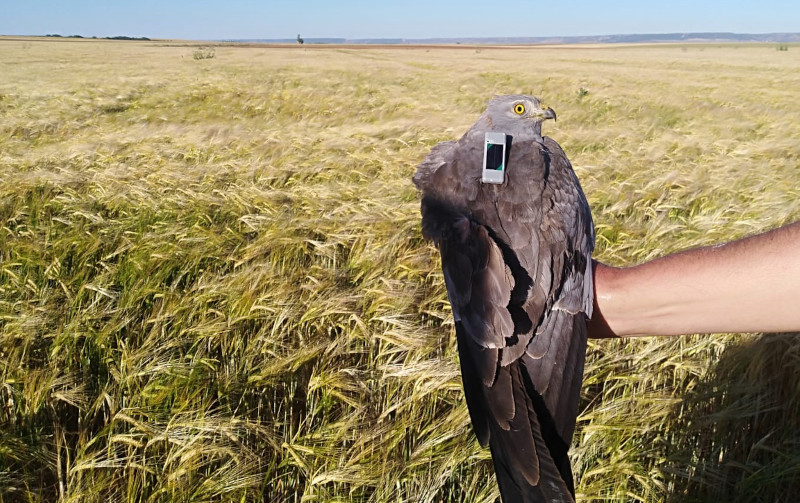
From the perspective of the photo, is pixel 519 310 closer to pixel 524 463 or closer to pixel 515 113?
pixel 524 463

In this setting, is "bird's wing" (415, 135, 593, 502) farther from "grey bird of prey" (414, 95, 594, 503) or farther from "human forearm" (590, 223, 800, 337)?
"human forearm" (590, 223, 800, 337)

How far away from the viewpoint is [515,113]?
130 inches

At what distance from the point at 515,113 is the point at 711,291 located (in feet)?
6.08

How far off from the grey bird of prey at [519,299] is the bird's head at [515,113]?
0.80 metres

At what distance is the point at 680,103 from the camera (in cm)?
1329

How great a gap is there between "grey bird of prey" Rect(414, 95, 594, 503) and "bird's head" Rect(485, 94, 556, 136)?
80cm

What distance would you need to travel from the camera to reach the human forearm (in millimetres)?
1537

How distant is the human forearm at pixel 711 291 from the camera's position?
154 centimetres

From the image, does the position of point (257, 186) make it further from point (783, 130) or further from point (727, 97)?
point (727, 97)

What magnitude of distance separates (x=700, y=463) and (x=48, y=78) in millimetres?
26337

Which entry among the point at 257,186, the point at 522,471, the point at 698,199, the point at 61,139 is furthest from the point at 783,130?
the point at 61,139

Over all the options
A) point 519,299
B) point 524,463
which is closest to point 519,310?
point 519,299

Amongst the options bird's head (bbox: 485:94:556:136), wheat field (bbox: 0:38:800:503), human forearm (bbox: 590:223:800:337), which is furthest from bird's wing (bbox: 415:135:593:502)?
bird's head (bbox: 485:94:556:136)

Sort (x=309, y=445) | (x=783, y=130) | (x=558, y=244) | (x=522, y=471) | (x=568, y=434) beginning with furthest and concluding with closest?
(x=783, y=130), (x=309, y=445), (x=558, y=244), (x=568, y=434), (x=522, y=471)
